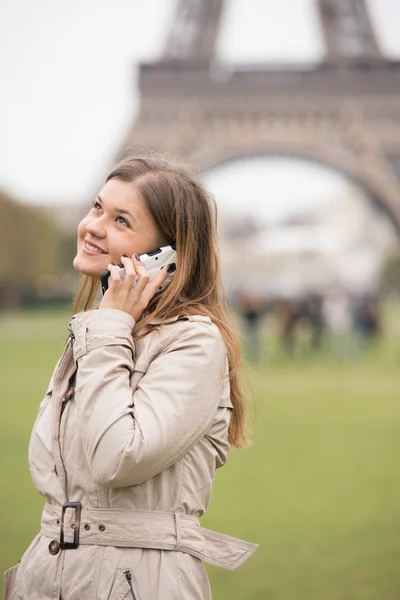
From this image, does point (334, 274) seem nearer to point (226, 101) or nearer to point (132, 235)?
point (226, 101)

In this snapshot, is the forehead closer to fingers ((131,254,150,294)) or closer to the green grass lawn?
fingers ((131,254,150,294))

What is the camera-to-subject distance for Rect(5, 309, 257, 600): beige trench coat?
1618mm

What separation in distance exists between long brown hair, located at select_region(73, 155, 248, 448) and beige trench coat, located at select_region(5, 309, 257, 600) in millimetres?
74

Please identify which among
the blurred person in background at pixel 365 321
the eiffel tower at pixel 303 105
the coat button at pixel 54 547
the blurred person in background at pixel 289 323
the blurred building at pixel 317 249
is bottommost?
the coat button at pixel 54 547

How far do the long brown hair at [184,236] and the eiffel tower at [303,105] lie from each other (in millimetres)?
27300

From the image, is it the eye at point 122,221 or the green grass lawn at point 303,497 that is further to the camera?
the green grass lawn at point 303,497

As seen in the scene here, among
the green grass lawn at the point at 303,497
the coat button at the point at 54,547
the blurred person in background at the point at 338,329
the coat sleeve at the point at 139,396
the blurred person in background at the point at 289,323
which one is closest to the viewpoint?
the coat sleeve at the point at 139,396

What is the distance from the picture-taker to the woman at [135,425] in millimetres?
1630

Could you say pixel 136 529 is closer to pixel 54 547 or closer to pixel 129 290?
pixel 54 547

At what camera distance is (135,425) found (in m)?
1.62

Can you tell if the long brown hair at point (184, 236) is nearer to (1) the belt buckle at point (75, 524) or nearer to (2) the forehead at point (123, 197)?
(2) the forehead at point (123, 197)

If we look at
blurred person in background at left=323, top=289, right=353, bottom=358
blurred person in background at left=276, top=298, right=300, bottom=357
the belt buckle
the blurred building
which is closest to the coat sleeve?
the belt buckle

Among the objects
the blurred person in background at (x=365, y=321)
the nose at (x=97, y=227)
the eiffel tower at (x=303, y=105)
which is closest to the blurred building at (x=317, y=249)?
the eiffel tower at (x=303, y=105)

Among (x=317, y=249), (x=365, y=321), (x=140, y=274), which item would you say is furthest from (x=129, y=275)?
(x=317, y=249)
